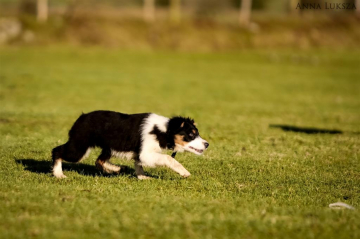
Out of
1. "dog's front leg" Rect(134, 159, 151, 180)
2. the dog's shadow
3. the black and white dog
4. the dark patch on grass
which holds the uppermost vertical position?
the black and white dog

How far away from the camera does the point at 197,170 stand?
944 cm

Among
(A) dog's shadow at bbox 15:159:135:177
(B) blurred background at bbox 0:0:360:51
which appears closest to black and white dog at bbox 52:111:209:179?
(A) dog's shadow at bbox 15:159:135:177

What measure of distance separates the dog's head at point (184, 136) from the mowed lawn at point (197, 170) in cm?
60

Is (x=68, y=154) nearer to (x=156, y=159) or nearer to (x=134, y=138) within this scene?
(x=134, y=138)

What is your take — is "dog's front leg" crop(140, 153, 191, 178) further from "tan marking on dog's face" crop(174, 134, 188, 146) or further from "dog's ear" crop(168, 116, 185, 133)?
"dog's ear" crop(168, 116, 185, 133)

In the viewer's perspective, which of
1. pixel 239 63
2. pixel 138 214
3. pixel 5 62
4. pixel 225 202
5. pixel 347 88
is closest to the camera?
pixel 138 214

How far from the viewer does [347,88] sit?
2945 cm

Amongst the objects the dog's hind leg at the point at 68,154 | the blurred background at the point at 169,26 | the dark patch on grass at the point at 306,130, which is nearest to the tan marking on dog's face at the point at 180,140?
the dog's hind leg at the point at 68,154

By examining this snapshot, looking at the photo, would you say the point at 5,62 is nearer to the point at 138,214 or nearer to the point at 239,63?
the point at 239,63

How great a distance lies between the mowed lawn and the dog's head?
1.96ft

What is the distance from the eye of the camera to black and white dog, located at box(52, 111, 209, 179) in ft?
27.2

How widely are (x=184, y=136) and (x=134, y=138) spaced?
781 millimetres

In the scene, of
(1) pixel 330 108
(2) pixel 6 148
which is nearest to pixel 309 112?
(1) pixel 330 108

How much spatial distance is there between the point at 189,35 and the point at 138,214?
39.5 metres
